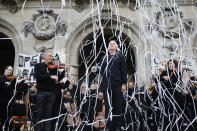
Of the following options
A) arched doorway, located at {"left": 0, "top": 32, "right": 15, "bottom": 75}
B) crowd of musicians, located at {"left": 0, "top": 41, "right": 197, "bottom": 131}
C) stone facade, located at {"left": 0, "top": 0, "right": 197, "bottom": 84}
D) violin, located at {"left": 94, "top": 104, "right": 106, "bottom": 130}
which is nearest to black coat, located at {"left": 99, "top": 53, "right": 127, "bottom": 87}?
crowd of musicians, located at {"left": 0, "top": 41, "right": 197, "bottom": 131}

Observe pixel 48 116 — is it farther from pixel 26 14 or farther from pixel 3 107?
pixel 26 14

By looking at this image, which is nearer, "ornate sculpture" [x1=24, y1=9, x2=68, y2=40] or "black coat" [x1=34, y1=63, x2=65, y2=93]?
"black coat" [x1=34, y1=63, x2=65, y2=93]

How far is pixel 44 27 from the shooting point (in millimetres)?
9867

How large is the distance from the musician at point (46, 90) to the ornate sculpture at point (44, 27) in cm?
594

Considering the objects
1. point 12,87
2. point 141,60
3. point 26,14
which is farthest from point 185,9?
point 12,87

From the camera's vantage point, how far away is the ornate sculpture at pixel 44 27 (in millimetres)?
9758

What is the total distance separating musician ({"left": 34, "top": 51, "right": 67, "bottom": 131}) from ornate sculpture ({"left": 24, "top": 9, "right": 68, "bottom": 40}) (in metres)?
5.94

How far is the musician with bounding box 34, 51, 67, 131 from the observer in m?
3.91

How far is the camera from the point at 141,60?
9367 millimetres

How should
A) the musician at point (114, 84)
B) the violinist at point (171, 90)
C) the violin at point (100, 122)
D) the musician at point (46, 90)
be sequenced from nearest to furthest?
the musician at point (114, 84), the musician at point (46, 90), the violinist at point (171, 90), the violin at point (100, 122)

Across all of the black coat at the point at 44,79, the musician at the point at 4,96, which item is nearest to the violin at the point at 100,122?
the black coat at the point at 44,79

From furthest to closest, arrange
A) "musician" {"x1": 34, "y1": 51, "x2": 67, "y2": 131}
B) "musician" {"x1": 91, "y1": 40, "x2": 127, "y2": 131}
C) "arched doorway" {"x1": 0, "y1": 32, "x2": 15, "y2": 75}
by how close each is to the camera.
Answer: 1. "arched doorway" {"x1": 0, "y1": 32, "x2": 15, "y2": 75}
2. "musician" {"x1": 34, "y1": 51, "x2": 67, "y2": 131}
3. "musician" {"x1": 91, "y1": 40, "x2": 127, "y2": 131}

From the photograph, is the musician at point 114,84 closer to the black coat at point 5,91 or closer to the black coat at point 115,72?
the black coat at point 115,72

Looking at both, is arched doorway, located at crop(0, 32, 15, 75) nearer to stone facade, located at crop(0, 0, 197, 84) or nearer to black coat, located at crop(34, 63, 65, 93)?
stone facade, located at crop(0, 0, 197, 84)
